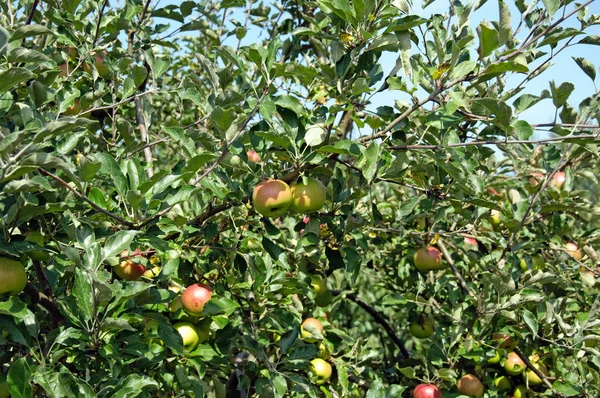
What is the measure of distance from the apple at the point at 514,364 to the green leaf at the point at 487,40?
1.80 metres

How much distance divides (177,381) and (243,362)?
0.58 metres

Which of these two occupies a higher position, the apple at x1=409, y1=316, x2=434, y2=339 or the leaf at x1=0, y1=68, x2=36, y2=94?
the leaf at x1=0, y1=68, x2=36, y2=94

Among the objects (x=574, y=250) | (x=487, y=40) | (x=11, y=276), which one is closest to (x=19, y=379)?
(x=11, y=276)

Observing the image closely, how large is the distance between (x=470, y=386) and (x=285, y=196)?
5.30 feet

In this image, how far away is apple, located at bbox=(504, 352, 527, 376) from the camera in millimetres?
2963

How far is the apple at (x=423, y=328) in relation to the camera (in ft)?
11.0

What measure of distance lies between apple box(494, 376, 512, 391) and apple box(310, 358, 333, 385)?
3.20 feet

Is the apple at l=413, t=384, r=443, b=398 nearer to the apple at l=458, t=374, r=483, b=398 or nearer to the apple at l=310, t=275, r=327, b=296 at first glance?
the apple at l=458, t=374, r=483, b=398

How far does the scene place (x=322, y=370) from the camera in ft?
8.80

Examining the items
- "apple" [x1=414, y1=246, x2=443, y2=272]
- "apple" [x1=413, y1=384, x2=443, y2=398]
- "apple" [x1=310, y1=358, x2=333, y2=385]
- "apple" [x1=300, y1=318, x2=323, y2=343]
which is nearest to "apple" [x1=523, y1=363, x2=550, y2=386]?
"apple" [x1=413, y1=384, x2=443, y2=398]

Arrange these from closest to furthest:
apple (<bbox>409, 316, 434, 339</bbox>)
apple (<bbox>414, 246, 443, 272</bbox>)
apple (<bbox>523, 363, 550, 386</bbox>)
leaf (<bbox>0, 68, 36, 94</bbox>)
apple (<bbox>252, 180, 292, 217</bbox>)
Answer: leaf (<bbox>0, 68, 36, 94</bbox>) < apple (<bbox>252, 180, 292, 217</bbox>) < apple (<bbox>523, 363, 550, 386</bbox>) < apple (<bbox>414, 246, 443, 272</bbox>) < apple (<bbox>409, 316, 434, 339</bbox>)

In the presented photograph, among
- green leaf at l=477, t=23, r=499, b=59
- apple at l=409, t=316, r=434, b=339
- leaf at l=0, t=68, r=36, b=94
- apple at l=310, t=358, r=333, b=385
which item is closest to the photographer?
leaf at l=0, t=68, r=36, b=94

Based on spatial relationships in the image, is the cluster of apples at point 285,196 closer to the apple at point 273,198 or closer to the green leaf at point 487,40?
the apple at point 273,198

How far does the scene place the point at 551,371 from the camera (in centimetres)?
309
